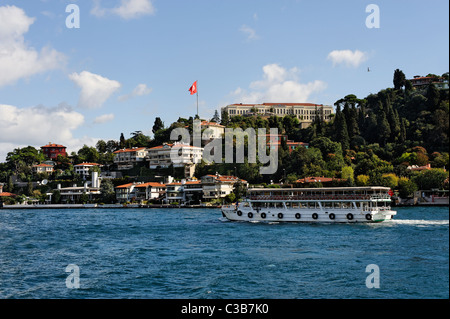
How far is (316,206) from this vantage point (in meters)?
35.3

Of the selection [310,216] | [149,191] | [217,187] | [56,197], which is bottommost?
[310,216]

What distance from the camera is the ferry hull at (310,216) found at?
33.1 metres

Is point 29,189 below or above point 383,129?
below

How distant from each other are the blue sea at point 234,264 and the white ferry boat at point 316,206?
13.1ft

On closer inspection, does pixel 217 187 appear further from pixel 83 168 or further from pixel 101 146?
pixel 101 146

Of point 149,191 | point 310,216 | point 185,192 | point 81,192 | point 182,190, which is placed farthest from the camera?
point 81,192

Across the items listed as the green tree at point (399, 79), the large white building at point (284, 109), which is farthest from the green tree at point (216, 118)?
the green tree at point (399, 79)


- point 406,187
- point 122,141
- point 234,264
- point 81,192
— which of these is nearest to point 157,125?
point 122,141

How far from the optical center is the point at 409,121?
66938mm

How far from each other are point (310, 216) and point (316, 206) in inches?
37.7

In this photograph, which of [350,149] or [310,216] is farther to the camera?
[350,149]

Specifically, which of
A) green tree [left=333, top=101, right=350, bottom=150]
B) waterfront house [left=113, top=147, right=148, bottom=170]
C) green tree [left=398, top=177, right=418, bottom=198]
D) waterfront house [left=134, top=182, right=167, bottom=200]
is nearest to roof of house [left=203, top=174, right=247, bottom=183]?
waterfront house [left=134, top=182, right=167, bottom=200]

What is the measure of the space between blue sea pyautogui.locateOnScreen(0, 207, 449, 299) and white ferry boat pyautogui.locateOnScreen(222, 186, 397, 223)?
13.1 ft

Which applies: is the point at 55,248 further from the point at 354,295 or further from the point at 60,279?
the point at 354,295
